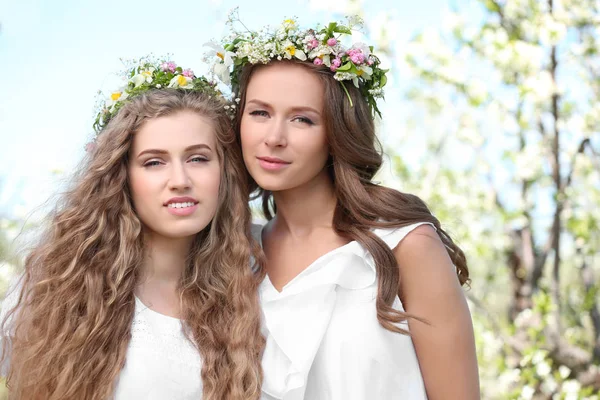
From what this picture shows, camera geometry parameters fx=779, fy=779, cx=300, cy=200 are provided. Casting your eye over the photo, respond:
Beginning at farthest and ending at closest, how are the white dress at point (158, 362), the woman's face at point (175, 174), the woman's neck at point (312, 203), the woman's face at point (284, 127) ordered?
1. the woman's neck at point (312, 203)
2. the woman's face at point (284, 127)
3. the woman's face at point (175, 174)
4. the white dress at point (158, 362)

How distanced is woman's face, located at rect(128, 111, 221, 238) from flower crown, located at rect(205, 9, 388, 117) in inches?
15.9

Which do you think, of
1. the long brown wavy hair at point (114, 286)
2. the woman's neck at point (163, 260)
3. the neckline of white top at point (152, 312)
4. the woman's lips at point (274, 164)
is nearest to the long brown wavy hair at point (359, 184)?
the woman's lips at point (274, 164)

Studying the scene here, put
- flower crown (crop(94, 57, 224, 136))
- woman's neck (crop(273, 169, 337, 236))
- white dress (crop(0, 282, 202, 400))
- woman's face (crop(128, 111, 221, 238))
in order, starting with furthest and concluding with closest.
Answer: woman's neck (crop(273, 169, 337, 236)) → flower crown (crop(94, 57, 224, 136)) → woman's face (crop(128, 111, 221, 238)) → white dress (crop(0, 282, 202, 400))

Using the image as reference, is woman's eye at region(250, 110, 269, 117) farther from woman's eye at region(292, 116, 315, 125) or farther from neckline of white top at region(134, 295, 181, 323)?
neckline of white top at region(134, 295, 181, 323)

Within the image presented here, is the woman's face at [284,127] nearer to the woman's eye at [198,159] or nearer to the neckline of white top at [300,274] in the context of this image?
the woman's eye at [198,159]

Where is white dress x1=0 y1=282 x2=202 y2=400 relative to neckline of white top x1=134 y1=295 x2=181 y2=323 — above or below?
below

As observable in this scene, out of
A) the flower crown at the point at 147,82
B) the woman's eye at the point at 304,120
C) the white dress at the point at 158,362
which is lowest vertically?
the white dress at the point at 158,362

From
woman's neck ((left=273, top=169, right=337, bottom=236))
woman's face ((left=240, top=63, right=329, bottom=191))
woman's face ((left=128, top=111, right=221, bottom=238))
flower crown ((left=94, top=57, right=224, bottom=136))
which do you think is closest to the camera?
woman's face ((left=128, top=111, right=221, bottom=238))

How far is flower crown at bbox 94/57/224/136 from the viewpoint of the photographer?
347 centimetres

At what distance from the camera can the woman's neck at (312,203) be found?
3.61m

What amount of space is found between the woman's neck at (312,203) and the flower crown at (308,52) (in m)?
0.43

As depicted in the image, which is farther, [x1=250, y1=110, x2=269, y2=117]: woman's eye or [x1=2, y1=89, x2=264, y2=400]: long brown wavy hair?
[x1=250, y1=110, x2=269, y2=117]: woman's eye

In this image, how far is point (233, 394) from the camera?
123 inches

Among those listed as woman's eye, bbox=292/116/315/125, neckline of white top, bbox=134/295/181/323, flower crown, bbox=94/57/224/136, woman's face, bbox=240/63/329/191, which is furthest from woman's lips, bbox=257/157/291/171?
neckline of white top, bbox=134/295/181/323
